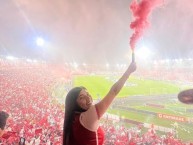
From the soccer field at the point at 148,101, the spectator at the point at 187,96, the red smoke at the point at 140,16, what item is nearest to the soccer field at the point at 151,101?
the soccer field at the point at 148,101

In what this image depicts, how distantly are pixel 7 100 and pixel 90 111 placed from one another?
2134cm

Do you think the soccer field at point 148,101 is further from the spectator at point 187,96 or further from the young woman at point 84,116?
the spectator at point 187,96

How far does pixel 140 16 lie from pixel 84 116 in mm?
1768

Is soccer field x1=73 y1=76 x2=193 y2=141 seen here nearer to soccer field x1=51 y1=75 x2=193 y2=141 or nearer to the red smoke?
soccer field x1=51 y1=75 x2=193 y2=141

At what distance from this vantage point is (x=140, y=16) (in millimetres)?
3473

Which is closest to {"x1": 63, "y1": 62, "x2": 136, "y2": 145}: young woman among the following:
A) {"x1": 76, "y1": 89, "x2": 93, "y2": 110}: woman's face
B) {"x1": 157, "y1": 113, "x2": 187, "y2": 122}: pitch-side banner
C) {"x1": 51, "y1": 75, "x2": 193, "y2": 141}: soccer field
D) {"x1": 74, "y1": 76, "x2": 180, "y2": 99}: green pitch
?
{"x1": 76, "y1": 89, "x2": 93, "y2": 110}: woman's face

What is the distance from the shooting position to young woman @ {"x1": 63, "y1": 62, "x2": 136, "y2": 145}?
7.48 feet

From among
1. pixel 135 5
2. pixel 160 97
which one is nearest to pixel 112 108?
pixel 160 97

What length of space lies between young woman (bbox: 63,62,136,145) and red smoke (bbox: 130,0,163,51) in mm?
840

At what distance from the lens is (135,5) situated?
3609 mm

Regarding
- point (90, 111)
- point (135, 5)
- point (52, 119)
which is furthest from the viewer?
point (52, 119)

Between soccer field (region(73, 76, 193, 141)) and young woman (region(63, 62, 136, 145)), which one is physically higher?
soccer field (region(73, 76, 193, 141))

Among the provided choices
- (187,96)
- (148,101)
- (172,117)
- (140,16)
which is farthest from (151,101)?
(187,96)

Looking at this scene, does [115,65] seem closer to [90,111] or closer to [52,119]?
[52,119]
